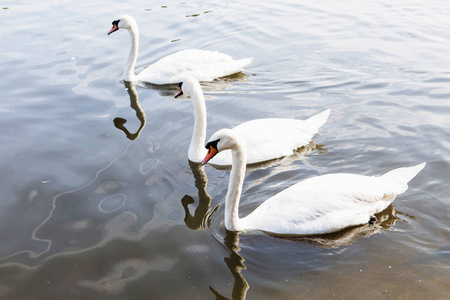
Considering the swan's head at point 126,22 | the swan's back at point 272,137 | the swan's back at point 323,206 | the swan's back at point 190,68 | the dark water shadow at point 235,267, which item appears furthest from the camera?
the swan's head at point 126,22

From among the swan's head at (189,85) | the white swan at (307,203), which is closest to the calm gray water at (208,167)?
the white swan at (307,203)

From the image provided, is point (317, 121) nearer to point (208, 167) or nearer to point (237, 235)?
point (208, 167)

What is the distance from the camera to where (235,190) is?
6.08m

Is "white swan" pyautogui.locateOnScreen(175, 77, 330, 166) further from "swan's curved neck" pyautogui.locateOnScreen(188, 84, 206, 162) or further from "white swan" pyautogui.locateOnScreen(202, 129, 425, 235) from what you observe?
"white swan" pyautogui.locateOnScreen(202, 129, 425, 235)

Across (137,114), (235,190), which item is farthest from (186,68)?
(235,190)

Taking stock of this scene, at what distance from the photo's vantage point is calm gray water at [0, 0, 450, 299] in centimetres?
545

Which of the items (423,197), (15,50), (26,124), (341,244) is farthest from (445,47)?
(15,50)

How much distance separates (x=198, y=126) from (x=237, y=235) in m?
2.42

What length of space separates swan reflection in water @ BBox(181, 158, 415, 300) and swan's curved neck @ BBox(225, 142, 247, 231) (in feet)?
0.48

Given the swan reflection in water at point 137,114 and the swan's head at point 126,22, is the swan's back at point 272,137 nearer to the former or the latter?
the swan reflection in water at point 137,114

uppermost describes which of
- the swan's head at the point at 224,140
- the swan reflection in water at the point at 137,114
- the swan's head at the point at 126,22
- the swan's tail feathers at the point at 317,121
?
the swan's head at the point at 224,140

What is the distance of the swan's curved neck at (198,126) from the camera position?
7918mm

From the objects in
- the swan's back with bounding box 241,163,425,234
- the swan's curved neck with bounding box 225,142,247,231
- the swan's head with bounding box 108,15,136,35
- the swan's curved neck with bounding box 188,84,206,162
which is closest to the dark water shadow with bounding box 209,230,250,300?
the swan's curved neck with bounding box 225,142,247,231

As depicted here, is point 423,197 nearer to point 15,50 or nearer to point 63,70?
point 63,70
